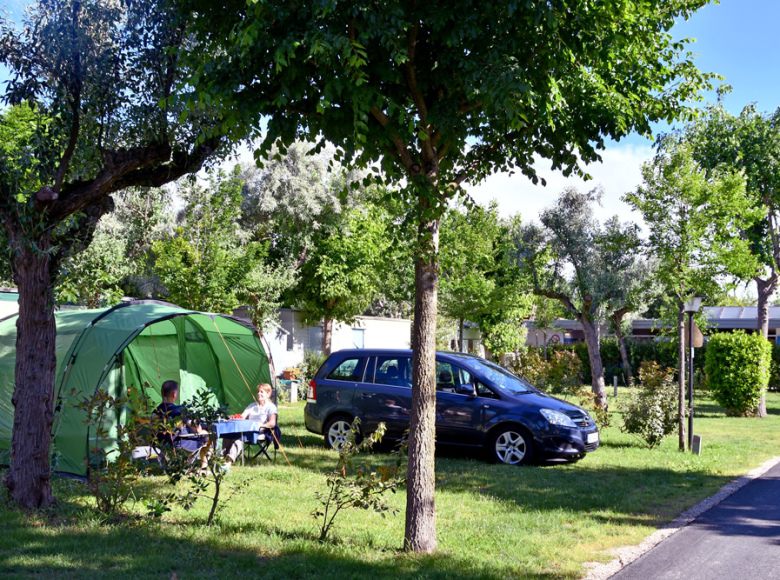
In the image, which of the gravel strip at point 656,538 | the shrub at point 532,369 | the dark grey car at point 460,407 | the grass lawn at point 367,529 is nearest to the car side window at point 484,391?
the dark grey car at point 460,407

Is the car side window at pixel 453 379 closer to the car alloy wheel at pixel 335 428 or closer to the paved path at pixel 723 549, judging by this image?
the car alloy wheel at pixel 335 428

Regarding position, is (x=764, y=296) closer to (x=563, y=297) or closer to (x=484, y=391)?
(x=563, y=297)

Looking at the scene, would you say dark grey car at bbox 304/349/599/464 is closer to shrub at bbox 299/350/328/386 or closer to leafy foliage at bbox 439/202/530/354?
leafy foliage at bbox 439/202/530/354

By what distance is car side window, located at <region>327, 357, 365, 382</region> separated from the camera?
11.4 m

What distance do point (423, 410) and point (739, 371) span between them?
1738 cm

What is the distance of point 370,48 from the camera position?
5.66m

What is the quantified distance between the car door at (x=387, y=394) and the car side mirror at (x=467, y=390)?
812 millimetres

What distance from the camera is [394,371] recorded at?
11.2m

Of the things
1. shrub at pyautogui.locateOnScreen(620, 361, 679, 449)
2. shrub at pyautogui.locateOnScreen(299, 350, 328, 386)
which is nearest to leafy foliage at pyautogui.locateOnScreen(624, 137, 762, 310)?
shrub at pyautogui.locateOnScreen(620, 361, 679, 449)

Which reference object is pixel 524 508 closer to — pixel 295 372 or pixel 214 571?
pixel 214 571

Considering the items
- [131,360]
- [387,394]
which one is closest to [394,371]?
[387,394]

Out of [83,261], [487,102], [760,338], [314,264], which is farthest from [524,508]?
[314,264]

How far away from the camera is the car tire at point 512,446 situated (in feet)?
33.3

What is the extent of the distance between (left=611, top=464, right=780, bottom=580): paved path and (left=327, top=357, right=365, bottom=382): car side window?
581 cm
